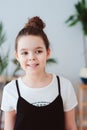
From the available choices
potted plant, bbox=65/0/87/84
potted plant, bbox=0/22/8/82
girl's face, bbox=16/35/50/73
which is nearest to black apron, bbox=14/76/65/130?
girl's face, bbox=16/35/50/73

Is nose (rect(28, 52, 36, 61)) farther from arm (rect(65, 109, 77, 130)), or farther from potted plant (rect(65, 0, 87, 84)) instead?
potted plant (rect(65, 0, 87, 84))

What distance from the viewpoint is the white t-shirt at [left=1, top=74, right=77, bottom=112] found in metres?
0.91

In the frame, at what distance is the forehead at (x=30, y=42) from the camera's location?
89 centimetres

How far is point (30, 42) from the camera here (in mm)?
891

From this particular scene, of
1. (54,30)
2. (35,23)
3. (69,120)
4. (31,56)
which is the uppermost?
(54,30)

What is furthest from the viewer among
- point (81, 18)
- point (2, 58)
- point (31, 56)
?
point (81, 18)

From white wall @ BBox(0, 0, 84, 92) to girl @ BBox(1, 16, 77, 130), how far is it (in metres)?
2.23

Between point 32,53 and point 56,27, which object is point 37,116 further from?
point 56,27

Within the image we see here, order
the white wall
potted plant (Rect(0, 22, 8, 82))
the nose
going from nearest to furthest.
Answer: the nose < potted plant (Rect(0, 22, 8, 82)) < the white wall

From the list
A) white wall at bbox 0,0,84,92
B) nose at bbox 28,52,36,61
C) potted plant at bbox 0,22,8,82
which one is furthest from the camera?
white wall at bbox 0,0,84,92

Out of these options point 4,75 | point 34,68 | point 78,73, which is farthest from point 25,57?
point 78,73

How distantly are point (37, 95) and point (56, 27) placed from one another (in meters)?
2.60

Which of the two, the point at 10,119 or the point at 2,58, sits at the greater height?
the point at 2,58

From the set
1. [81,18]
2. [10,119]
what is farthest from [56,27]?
[10,119]
